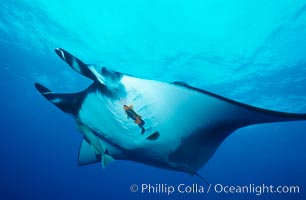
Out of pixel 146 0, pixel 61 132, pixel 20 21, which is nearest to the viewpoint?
pixel 146 0

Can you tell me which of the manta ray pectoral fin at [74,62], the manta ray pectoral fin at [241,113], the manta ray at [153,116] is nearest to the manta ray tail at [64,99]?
the manta ray at [153,116]

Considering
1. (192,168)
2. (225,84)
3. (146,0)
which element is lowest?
(192,168)

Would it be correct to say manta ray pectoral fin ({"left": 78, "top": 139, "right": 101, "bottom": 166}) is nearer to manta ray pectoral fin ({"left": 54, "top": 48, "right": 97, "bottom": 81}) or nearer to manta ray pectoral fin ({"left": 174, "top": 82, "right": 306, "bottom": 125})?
manta ray pectoral fin ({"left": 54, "top": 48, "right": 97, "bottom": 81})

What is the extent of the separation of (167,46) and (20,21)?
22.8 feet

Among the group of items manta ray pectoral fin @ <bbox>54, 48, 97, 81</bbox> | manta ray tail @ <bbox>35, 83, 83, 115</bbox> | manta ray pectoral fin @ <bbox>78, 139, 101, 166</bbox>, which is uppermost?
manta ray pectoral fin @ <bbox>54, 48, 97, 81</bbox>

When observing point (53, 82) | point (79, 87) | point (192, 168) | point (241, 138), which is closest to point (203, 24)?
point (192, 168)

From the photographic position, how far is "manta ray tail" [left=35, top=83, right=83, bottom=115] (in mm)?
2652

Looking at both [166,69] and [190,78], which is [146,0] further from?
[190,78]

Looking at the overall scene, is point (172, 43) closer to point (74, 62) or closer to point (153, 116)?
point (153, 116)

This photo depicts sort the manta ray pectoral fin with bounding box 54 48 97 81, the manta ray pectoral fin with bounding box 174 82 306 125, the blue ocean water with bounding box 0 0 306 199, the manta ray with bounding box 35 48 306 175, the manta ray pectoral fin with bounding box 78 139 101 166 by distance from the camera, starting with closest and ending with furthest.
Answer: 1. the manta ray pectoral fin with bounding box 174 82 306 125
2. the manta ray pectoral fin with bounding box 54 48 97 81
3. the manta ray with bounding box 35 48 306 175
4. the manta ray pectoral fin with bounding box 78 139 101 166
5. the blue ocean water with bounding box 0 0 306 199

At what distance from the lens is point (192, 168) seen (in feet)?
10.4

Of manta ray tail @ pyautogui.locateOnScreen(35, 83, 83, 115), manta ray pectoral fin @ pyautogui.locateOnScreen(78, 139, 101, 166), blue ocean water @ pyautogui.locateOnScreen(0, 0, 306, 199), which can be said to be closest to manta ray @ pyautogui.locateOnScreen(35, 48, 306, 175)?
manta ray tail @ pyautogui.locateOnScreen(35, 83, 83, 115)

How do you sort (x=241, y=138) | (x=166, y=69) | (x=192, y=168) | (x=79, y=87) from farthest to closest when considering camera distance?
(x=241, y=138), (x=79, y=87), (x=166, y=69), (x=192, y=168)

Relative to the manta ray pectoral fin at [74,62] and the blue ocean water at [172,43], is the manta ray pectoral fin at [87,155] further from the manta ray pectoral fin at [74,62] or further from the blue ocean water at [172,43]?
the blue ocean water at [172,43]
